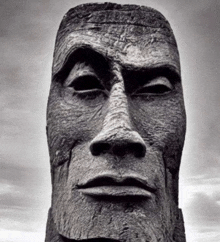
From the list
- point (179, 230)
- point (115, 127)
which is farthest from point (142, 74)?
point (179, 230)

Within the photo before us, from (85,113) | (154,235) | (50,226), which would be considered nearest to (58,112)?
(85,113)

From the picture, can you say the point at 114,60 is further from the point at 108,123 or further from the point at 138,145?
the point at 138,145

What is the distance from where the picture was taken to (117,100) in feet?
12.4

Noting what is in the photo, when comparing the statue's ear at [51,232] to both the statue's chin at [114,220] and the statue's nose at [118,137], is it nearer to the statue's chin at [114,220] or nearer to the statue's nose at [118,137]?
the statue's chin at [114,220]

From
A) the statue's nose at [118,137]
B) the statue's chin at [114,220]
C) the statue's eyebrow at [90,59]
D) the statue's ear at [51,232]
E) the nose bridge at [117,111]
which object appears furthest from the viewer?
the statue's eyebrow at [90,59]

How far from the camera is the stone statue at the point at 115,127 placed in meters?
3.39

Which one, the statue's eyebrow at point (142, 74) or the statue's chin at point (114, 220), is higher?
the statue's eyebrow at point (142, 74)

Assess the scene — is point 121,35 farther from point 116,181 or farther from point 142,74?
point 116,181

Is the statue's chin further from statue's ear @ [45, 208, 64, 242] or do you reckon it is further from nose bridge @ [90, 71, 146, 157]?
nose bridge @ [90, 71, 146, 157]

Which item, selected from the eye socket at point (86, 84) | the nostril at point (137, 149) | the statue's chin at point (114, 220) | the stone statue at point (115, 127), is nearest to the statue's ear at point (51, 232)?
the stone statue at point (115, 127)

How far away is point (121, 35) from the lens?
13.6ft

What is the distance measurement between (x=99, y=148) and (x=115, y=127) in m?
0.23

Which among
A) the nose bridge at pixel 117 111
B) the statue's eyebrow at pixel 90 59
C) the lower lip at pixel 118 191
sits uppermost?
the statue's eyebrow at pixel 90 59

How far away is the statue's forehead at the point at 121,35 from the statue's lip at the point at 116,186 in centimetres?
120
